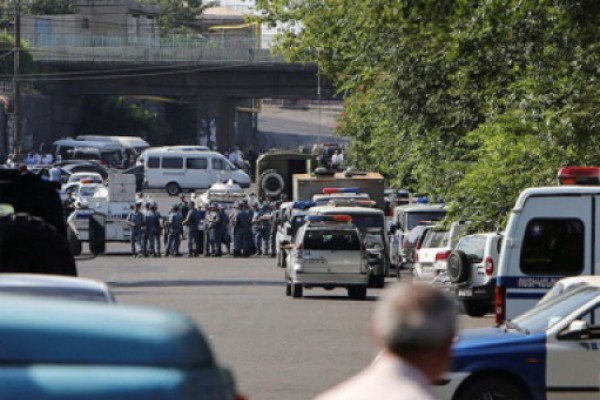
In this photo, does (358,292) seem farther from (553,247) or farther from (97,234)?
(97,234)

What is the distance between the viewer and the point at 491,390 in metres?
12.4

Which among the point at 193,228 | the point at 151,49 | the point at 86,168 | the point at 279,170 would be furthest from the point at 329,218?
the point at 151,49

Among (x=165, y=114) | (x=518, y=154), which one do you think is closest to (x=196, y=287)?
(x=518, y=154)

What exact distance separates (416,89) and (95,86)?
54247mm

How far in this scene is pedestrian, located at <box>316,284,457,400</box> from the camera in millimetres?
4391

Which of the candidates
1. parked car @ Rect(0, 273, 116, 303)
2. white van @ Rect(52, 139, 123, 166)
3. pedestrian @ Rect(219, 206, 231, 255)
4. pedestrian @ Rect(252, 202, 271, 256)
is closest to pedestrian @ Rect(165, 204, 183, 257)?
pedestrian @ Rect(219, 206, 231, 255)

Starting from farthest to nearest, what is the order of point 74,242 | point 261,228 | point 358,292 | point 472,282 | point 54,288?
point 261,228 → point 358,292 → point 472,282 → point 74,242 → point 54,288

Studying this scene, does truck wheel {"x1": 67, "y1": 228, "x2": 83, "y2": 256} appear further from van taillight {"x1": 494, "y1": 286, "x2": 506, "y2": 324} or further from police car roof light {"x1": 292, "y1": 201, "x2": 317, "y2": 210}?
police car roof light {"x1": 292, "y1": 201, "x2": 317, "y2": 210}

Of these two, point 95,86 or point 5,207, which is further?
point 95,86

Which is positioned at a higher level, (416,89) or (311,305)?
(416,89)

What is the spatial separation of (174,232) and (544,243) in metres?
28.7

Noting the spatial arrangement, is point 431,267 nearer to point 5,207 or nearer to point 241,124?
point 5,207

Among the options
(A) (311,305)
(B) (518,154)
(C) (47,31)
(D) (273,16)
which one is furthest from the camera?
(C) (47,31)

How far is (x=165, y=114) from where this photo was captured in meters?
108
